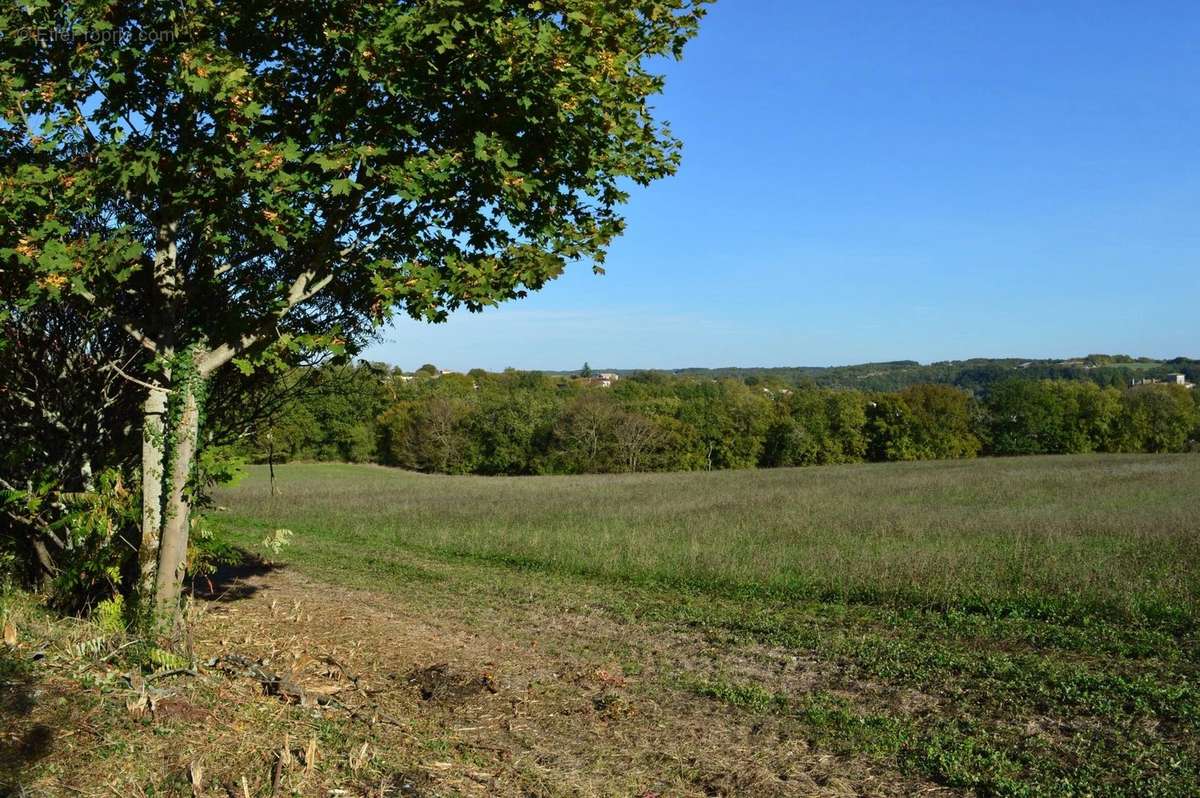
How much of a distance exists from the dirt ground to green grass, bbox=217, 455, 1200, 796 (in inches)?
14.6

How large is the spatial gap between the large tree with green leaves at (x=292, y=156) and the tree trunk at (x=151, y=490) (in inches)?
0.7

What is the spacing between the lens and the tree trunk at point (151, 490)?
664 centimetres

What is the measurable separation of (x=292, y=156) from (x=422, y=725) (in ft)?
13.5

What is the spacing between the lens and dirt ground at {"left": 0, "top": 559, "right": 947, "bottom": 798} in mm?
4672

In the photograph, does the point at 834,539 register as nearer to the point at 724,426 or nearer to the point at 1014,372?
the point at 724,426

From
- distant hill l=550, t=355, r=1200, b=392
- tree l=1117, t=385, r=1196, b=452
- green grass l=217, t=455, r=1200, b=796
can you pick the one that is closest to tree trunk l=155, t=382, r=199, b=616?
green grass l=217, t=455, r=1200, b=796

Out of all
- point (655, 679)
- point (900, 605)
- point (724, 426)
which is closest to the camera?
point (655, 679)

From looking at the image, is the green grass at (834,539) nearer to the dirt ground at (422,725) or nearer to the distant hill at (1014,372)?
the dirt ground at (422,725)

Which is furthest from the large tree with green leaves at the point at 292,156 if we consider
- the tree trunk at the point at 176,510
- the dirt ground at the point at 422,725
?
the dirt ground at the point at 422,725

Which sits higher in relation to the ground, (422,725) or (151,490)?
(151,490)

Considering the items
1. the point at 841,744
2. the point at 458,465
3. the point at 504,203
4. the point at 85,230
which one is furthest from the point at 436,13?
the point at 458,465

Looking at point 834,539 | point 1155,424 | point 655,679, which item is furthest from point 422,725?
point 1155,424

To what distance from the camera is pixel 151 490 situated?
673 cm

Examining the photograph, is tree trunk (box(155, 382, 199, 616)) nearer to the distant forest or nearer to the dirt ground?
the dirt ground
